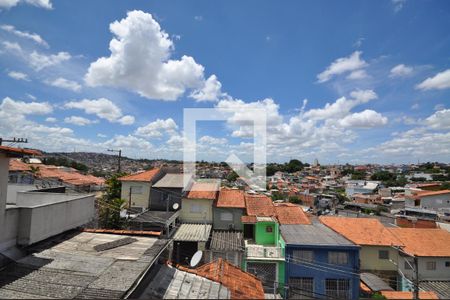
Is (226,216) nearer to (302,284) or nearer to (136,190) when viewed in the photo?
(302,284)

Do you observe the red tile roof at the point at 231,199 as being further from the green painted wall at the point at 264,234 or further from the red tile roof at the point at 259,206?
the green painted wall at the point at 264,234

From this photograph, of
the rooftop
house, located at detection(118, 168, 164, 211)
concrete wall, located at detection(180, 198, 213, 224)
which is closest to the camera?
the rooftop

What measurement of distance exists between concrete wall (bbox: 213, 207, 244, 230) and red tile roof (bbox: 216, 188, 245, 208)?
1.18 feet

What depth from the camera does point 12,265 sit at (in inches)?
264

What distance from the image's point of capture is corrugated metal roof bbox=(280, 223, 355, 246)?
17.3 metres

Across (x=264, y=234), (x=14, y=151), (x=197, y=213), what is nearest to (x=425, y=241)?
(x=264, y=234)

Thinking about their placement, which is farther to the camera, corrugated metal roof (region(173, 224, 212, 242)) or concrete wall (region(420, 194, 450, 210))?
concrete wall (region(420, 194, 450, 210))

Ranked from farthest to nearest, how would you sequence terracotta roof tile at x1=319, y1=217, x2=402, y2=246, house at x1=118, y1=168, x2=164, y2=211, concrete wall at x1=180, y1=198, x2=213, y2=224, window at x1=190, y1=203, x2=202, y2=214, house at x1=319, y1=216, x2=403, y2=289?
house at x1=118, y1=168, x2=164, y2=211
window at x1=190, y1=203, x2=202, y2=214
concrete wall at x1=180, y1=198, x2=213, y2=224
terracotta roof tile at x1=319, y1=217, x2=402, y2=246
house at x1=319, y1=216, x2=403, y2=289

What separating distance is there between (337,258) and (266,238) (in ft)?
16.7

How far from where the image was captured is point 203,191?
23469 millimetres

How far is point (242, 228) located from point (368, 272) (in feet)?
34.4

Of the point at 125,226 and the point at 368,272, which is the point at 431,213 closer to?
the point at 368,272

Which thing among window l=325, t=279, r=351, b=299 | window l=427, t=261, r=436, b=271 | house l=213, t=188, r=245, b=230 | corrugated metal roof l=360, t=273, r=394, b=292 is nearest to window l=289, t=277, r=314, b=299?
window l=325, t=279, r=351, b=299

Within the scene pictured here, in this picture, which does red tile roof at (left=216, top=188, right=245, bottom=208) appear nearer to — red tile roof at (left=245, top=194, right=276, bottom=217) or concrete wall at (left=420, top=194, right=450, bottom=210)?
red tile roof at (left=245, top=194, right=276, bottom=217)
